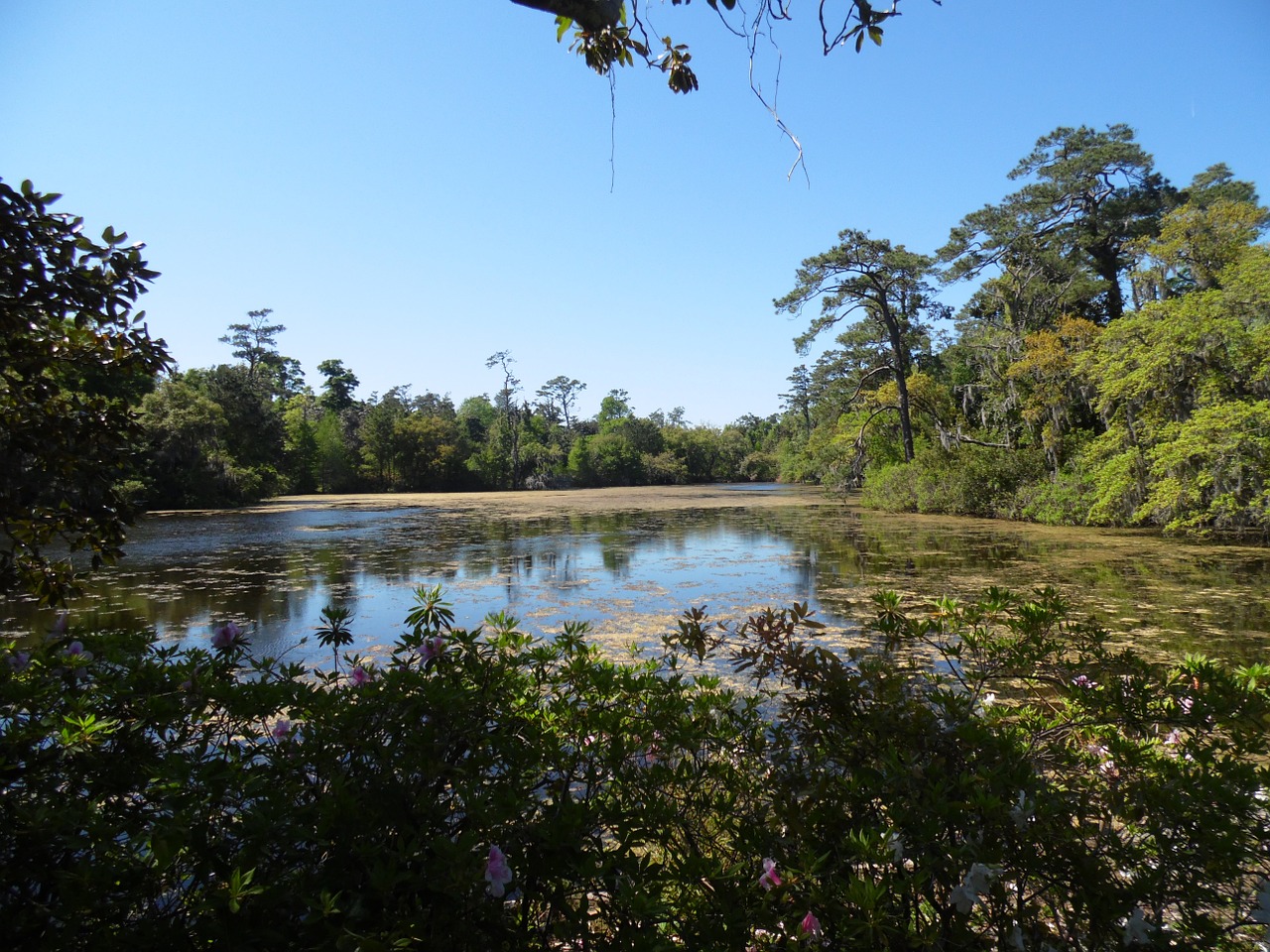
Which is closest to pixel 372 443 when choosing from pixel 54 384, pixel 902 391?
pixel 902 391

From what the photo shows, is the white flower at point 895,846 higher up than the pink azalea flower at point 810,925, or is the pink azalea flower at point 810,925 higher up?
the white flower at point 895,846

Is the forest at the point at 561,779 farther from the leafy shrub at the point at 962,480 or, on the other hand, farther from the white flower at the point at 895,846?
the leafy shrub at the point at 962,480

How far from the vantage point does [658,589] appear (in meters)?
7.86

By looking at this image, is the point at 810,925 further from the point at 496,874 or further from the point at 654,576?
the point at 654,576

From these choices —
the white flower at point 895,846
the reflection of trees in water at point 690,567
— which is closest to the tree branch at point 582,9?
the white flower at point 895,846

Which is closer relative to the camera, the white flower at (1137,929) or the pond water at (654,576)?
the white flower at (1137,929)

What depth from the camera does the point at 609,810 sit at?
3.93ft

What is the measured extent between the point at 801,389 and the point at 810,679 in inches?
2093

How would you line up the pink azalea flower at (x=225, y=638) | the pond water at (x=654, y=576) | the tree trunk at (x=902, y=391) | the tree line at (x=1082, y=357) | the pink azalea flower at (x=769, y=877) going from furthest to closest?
the tree trunk at (x=902, y=391)
the tree line at (x=1082, y=357)
the pond water at (x=654, y=576)
the pink azalea flower at (x=225, y=638)
the pink azalea flower at (x=769, y=877)

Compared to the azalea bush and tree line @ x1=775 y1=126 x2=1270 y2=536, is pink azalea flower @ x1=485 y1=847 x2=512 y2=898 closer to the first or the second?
the azalea bush

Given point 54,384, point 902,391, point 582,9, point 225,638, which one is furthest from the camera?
point 902,391

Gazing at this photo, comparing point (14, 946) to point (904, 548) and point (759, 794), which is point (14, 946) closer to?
point (759, 794)

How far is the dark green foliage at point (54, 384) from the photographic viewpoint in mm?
1748

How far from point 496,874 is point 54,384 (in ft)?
6.88
